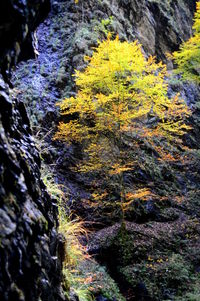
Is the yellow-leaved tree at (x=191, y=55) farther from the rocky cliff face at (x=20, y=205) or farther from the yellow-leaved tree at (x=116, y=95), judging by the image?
the rocky cliff face at (x=20, y=205)

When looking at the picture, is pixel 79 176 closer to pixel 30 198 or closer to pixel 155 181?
pixel 155 181

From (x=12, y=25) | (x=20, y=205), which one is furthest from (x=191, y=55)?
(x=20, y=205)

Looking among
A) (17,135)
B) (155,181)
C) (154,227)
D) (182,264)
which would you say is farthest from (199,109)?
(17,135)

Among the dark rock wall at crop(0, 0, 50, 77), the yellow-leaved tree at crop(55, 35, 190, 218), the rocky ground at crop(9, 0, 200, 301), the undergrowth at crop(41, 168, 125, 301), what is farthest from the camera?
the rocky ground at crop(9, 0, 200, 301)

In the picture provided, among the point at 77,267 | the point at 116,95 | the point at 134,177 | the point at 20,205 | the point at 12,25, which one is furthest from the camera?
the point at 134,177

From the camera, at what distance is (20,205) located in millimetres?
2447

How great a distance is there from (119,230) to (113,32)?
8.82 metres

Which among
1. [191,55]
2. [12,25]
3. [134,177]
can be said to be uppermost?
[191,55]

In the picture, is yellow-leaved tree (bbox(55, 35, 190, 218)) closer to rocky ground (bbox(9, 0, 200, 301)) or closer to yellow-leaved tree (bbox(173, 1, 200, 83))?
rocky ground (bbox(9, 0, 200, 301))

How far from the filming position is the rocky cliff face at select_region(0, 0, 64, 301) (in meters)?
2.04

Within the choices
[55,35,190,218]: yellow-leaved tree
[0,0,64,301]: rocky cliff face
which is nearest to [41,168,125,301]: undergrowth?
[0,0,64,301]: rocky cliff face

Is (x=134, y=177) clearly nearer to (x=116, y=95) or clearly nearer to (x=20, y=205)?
(x=116, y=95)

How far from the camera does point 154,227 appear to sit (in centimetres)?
937

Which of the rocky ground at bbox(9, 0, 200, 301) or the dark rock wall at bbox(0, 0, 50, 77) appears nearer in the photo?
the dark rock wall at bbox(0, 0, 50, 77)
